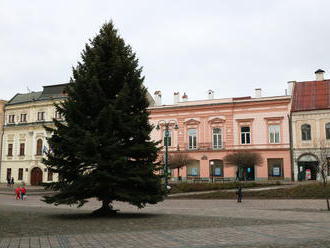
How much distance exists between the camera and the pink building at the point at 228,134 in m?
43.1

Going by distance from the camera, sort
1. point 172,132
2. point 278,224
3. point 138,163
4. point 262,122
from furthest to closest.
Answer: point 172,132
point 262,122
point 138,163
point 278,224

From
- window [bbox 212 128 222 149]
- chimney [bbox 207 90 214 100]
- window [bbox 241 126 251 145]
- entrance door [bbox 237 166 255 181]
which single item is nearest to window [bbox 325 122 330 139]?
window [bbox 241 126 251 145]

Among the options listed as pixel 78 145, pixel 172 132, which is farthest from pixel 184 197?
pixel 172 132

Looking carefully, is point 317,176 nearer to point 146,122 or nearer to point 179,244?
point 146,122

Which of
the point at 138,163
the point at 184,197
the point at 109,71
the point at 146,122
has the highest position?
the point at 109,71

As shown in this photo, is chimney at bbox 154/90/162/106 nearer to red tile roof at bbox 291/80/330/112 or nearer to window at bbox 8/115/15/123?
red tile roof at bbox 291/80/330/112

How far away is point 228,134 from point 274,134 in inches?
212

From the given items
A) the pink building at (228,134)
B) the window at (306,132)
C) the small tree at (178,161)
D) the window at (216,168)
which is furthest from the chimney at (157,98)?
the window at (306,132)

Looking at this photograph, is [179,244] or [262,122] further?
[262,122]

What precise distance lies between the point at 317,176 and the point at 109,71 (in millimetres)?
30449

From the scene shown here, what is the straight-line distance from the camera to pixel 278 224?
13.4 meters

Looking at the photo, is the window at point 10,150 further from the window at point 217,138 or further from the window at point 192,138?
the window at point 217,138

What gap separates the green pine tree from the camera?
15.6 metres

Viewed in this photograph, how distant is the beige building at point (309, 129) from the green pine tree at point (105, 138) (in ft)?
94.9
